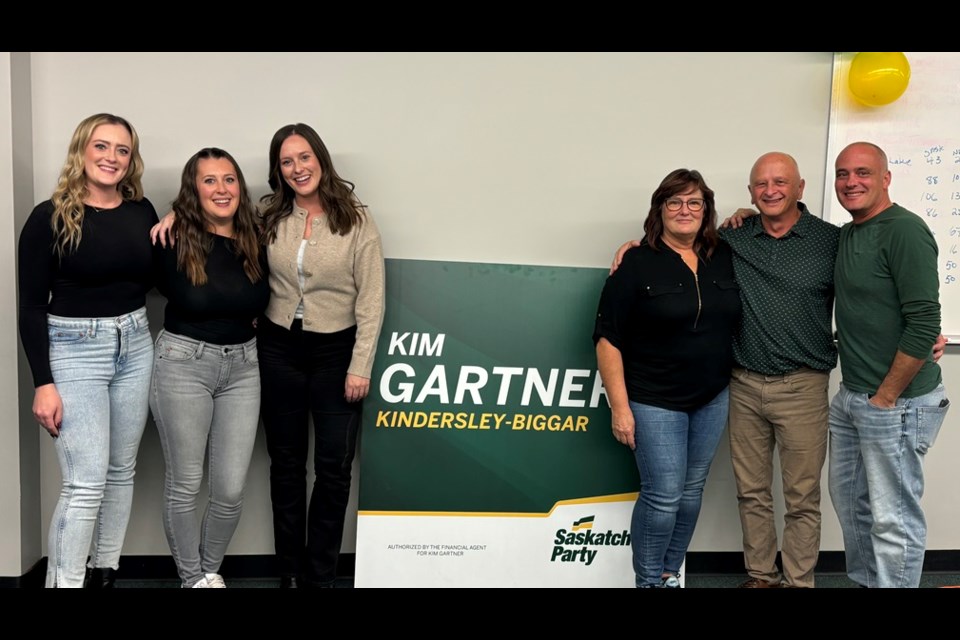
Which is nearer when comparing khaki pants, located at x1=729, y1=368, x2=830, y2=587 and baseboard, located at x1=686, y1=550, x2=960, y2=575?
khaki pants, located at x1=729, y1=368, x2=830, y2=587

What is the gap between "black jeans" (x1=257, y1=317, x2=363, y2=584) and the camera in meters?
2.23

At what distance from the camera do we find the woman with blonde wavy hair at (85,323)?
6.31ft

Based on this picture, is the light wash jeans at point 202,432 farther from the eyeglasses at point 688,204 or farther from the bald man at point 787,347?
the bald man at point 787,347

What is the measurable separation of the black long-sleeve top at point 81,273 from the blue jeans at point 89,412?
0.03m

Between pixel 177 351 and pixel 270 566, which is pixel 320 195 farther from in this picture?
pixel 270 566

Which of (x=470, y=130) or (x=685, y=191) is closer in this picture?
(x=685, y=191)

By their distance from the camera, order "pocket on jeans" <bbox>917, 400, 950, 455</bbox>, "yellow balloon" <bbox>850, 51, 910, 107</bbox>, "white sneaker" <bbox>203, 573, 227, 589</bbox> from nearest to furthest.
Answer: "pocket on jeans" <bbox>917, 400, 950, 455</bbox>, "white sneaker" <bbox>203, 573, 227, 589</bbox>, "yellow balloon" <bbox>850, 51, 910, 107</bbox>

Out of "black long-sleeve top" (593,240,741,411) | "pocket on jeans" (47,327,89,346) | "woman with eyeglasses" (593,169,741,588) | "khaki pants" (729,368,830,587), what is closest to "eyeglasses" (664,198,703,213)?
"woman with eyeglasses" (593,169,741,588)

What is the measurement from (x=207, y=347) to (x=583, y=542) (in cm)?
145

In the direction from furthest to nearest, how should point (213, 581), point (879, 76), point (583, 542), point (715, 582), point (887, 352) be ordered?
1. point (715, 582)
2. point (583, 542)
3. point (879, 76)
4. point (213, 581)
5. point (887, 352)

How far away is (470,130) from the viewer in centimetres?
248

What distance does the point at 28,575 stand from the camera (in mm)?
2404

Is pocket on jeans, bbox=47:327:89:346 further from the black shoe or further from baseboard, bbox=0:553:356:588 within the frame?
baseboard, bbox=0:553:356:588

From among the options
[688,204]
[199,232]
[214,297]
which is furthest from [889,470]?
[199,232]
